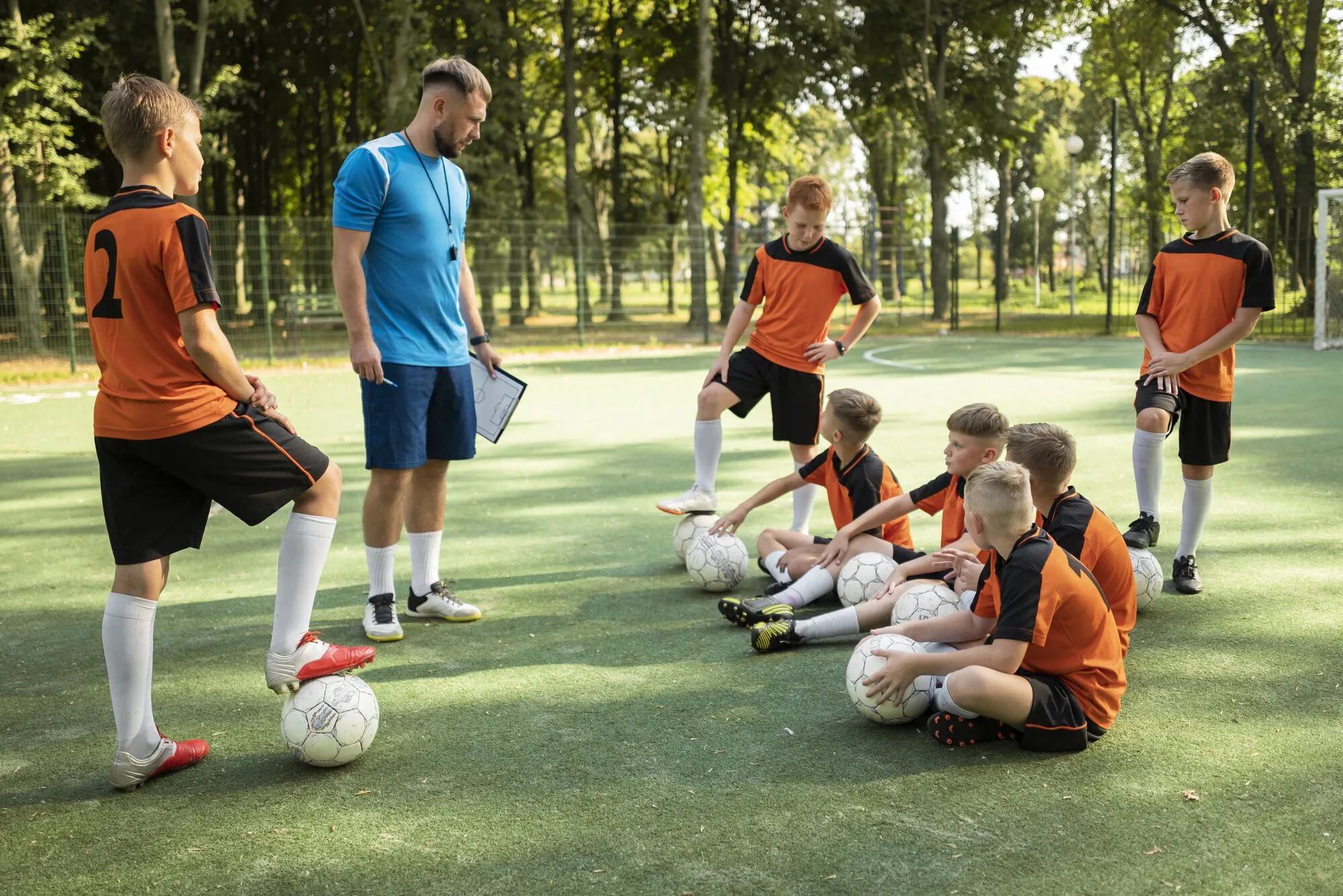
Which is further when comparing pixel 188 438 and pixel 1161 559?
pixel 1161 559

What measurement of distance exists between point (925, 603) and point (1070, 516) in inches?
26.1

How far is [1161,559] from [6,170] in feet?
71.2

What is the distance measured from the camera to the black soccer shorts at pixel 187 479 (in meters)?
3.38

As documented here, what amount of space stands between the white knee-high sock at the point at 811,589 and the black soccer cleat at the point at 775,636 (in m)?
0.49

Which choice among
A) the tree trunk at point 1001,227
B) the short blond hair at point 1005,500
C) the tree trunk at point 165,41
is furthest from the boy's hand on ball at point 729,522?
the tree trunk at point 1001,227

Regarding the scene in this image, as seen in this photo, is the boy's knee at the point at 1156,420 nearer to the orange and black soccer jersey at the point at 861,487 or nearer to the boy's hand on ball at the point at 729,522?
the orange and black soccer jersey at the point at 861,487

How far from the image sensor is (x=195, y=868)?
9.64ft

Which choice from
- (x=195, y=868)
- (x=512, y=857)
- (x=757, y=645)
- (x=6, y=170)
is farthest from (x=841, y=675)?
(x=6, y=170)

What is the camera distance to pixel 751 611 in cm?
496

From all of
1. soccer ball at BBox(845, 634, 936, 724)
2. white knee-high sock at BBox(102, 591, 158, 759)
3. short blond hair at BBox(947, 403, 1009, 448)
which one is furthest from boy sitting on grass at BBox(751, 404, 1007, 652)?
white knee-high sock at BBox(102, 591, 158, 759)

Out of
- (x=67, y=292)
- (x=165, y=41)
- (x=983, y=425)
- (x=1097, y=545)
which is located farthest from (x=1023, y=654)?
(x=165, y=41)

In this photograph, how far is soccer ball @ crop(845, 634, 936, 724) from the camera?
3779 mm

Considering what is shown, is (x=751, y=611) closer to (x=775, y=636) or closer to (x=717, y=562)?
(x=775, y=636)

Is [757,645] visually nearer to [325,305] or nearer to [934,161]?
[325,305]
